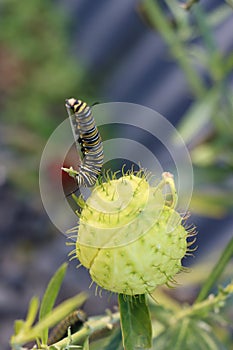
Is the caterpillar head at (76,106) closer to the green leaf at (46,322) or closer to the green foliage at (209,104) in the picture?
the green leaf at (46,322)

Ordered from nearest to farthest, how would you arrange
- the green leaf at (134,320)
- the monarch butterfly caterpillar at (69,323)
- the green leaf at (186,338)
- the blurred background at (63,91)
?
the green leaf at (134,320) < the monarch butterfly caterpillar at (69,323) < the green leaf at (186,338) < the blurred background at (63,91)

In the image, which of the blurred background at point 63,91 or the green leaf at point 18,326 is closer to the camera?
the green leaf at point 18,326

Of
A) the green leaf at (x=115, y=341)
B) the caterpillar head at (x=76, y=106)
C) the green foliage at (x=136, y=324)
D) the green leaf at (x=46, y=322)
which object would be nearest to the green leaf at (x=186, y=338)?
the green foliage at (x=136, y=324)

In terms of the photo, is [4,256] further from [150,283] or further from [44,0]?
[150,283]

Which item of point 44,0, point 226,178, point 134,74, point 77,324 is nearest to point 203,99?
point 226,178

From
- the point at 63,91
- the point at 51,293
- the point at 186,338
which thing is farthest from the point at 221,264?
the point at 63,91

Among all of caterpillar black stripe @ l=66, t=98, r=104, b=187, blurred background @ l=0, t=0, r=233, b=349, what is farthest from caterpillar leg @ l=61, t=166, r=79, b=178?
blurred background @ l=0, t=0, r=233, b=349

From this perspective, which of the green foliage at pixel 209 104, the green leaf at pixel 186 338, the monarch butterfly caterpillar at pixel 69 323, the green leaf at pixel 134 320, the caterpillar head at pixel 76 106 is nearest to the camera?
the caterpillar head at pixel 76 106

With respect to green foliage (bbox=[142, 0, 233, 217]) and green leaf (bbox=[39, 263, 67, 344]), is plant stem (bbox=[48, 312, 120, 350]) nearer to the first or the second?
green leaf (bbox=[39, 263, 67, 344])

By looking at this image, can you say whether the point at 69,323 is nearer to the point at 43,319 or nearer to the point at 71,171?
the point at 43,319
